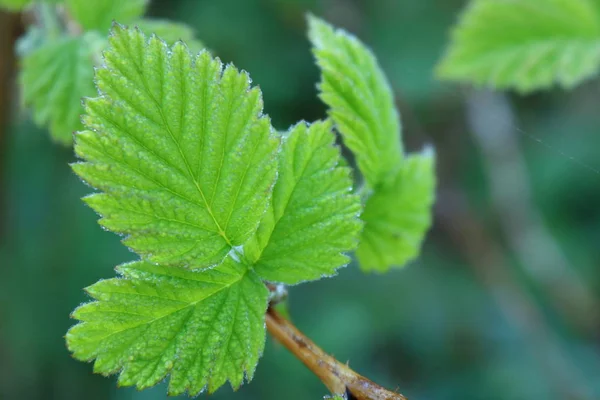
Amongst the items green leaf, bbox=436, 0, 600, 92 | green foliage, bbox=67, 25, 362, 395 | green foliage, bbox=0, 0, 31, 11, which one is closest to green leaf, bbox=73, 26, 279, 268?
green foliage, bbox=67, 25, 362, 395

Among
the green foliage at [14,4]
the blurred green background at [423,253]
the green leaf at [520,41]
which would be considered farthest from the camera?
the blurred green background at [423,253]

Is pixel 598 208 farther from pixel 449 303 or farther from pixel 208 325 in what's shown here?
pixel 208 325

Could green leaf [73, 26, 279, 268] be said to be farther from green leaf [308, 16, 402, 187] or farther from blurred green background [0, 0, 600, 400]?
blurred green background [0, 0, 600, 400]

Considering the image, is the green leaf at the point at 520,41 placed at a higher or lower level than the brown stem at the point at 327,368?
higher

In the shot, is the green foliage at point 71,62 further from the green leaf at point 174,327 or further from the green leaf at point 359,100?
the green leaf at point 174,327

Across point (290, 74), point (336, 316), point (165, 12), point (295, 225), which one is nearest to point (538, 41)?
point (295, 225)

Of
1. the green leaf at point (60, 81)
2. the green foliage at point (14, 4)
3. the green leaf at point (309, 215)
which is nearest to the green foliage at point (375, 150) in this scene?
the green leaf at point (309, 215)
